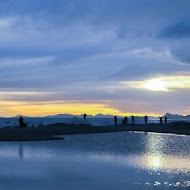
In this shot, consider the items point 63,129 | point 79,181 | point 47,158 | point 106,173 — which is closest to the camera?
point 79,181

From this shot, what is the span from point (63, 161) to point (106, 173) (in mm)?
4048

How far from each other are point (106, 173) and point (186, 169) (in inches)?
144

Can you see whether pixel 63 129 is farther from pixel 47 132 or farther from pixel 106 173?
pixel 106 173

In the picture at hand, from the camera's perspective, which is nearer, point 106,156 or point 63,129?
point 106,156

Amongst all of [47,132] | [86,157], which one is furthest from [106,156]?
[47,132]

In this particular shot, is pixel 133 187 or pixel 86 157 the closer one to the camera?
pixel 133 187

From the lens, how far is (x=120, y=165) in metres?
16.0

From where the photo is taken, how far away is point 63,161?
56.8ft

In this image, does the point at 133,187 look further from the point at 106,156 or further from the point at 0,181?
the point at 106,156

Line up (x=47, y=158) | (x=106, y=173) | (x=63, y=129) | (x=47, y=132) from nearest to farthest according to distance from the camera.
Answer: (x=106, y=173), (x=47, y=158), (x=47, y=132), (x=63, y=129)

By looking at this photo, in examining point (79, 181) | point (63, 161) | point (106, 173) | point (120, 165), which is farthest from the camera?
point (63, 161)

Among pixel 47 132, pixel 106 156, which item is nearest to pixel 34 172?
pixel 106 156

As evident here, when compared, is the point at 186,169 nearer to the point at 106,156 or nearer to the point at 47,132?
the point at 106,156

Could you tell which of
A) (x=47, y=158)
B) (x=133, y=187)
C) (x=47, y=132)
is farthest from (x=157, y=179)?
(x=47, y=132)
